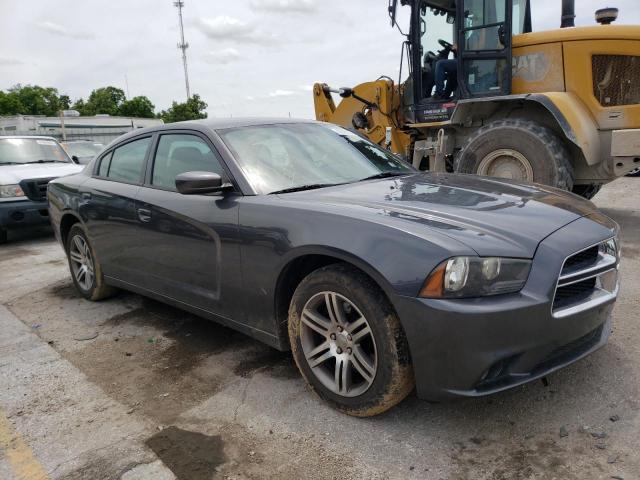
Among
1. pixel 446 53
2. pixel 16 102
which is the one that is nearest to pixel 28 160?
pixel 446 53

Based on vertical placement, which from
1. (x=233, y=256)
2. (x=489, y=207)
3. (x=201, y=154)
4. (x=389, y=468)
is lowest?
(x=389, y=468)

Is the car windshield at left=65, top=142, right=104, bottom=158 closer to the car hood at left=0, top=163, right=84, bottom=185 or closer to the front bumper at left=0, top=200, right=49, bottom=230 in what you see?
the car hood at left=0, top=163, right=84, bottom=185

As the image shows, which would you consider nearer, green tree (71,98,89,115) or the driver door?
the driver door

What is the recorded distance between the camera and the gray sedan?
2.21 m

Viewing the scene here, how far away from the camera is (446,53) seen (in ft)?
24.9

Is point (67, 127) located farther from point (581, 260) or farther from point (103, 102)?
point (581, 260)

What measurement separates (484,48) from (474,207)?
5.05m

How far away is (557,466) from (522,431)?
0.27m

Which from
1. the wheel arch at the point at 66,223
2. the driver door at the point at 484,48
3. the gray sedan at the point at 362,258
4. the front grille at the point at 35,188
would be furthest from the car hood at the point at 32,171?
the driver door at the point at 484,48

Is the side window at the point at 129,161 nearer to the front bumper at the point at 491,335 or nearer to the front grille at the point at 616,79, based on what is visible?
the front bumper at the point at 491,335

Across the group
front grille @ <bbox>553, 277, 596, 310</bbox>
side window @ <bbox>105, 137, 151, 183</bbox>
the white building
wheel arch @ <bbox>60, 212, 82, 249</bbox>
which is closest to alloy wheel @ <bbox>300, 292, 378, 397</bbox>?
front grille @ <bbox>553, 277, 596, 310</bbox>

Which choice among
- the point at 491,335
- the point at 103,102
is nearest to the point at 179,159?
the point at 491,335

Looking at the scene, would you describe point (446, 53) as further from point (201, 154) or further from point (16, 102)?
point (16, 102)

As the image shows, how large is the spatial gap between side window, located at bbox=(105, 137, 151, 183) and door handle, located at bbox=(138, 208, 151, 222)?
324 millimetres
